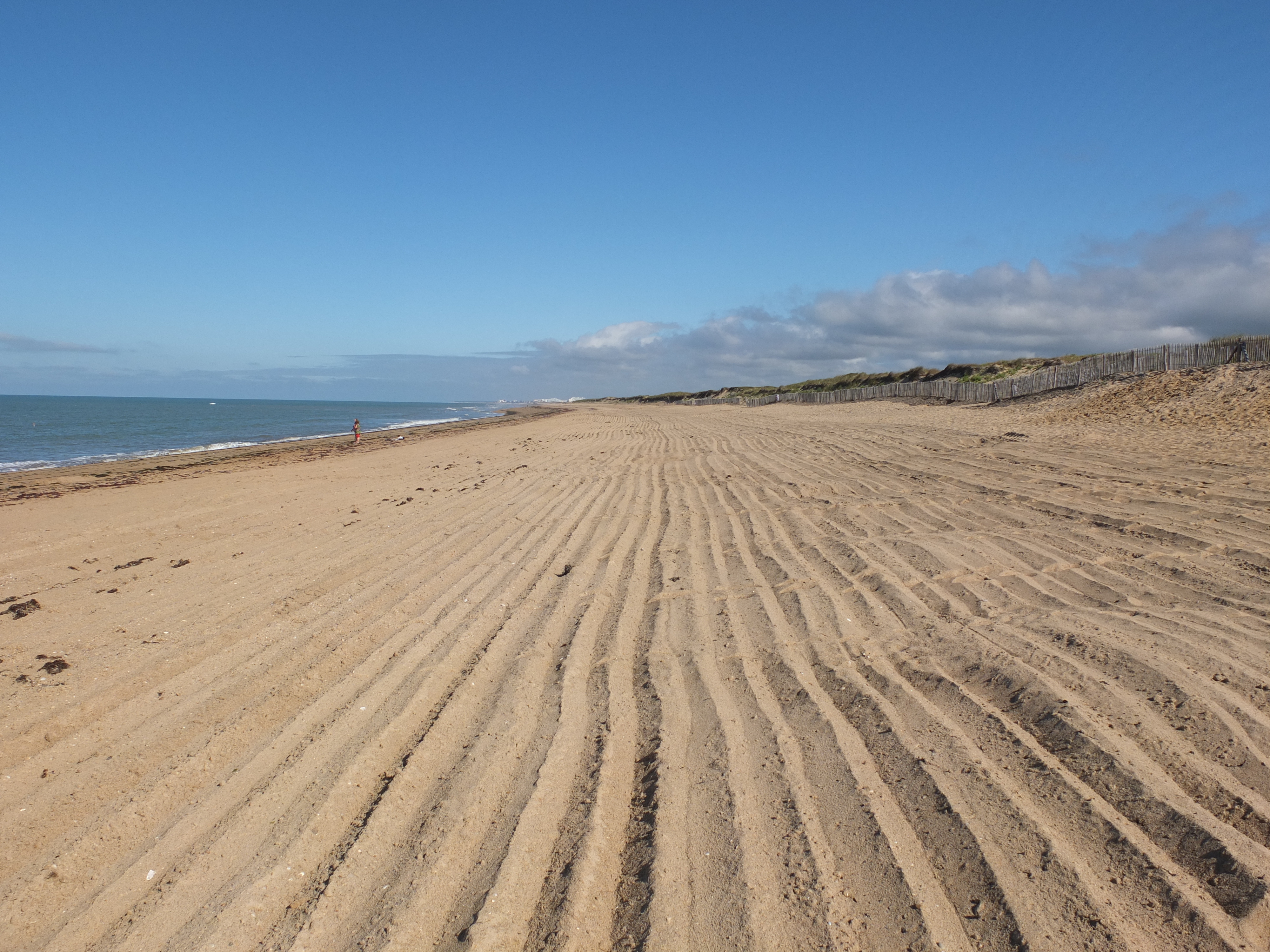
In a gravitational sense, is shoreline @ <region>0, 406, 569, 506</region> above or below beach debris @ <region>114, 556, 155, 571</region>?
below

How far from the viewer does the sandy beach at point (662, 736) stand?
1986 mm

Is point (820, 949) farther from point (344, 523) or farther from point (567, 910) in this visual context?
point (344, 523)

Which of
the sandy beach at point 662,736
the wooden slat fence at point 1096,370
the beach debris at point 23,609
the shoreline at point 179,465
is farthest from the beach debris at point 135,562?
the wooden slat fence at point 1096,370

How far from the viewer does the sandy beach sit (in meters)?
1.99

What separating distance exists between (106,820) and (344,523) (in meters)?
5.37

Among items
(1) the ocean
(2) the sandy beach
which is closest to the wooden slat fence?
(2) the sandy beach

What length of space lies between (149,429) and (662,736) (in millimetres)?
43640

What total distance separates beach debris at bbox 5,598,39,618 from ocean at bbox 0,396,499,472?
17368 mm

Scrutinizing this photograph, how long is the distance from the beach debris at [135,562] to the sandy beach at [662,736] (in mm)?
118

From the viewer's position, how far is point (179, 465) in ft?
59.8

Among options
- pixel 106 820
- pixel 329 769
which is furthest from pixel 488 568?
pixel 106 820

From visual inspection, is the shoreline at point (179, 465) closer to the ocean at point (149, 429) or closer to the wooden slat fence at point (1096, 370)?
the ocean at point (149, 429)

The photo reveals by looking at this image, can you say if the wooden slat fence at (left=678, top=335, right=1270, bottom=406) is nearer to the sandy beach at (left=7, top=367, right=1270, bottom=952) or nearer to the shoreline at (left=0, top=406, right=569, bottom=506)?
the sandy beach at (left=7, top=367, right=1270, bottom=952)

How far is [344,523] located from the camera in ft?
24.8
